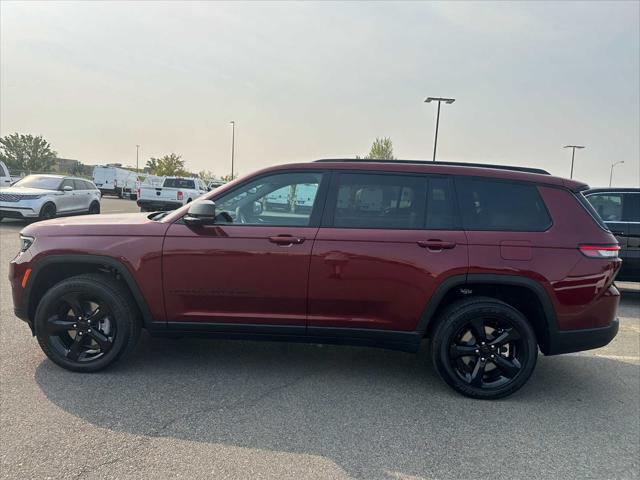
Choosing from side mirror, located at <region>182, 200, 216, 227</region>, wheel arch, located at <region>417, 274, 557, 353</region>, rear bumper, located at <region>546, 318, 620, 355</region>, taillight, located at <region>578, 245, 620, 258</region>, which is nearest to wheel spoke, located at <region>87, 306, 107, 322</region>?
side mirror, located at <region>182, 200, 216, 227</region>

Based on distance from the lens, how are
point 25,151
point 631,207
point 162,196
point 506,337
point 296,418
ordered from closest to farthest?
point 296,418
point 506,337
point 631,207
point 162,196
point 25,151

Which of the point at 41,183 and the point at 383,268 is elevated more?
the point at 41,183

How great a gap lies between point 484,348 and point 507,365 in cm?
22

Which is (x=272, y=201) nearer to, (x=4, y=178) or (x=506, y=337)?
(x=506, y=337)

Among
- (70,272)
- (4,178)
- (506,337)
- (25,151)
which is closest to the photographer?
(506,337)

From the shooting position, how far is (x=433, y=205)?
347 cm

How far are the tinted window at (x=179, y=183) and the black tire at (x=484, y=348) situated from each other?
58.3 ft

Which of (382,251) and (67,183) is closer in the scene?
(382,251)

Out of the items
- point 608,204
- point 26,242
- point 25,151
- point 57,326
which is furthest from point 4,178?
point 25,151

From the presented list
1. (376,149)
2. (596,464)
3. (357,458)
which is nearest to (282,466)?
(357,458)

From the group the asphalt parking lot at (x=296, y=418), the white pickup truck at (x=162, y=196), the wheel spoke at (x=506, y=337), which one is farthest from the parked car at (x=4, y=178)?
the wheel spoke at (x=506, y=337)

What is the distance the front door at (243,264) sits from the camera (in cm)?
337

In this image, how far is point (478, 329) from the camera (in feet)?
11.3

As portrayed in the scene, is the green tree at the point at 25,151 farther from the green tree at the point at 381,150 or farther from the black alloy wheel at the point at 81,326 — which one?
the black alloy wheel at the point at 81,326
